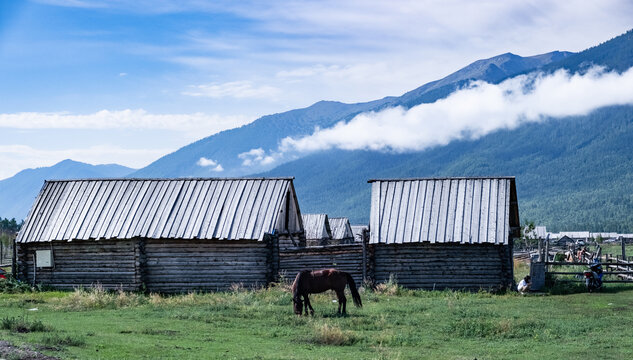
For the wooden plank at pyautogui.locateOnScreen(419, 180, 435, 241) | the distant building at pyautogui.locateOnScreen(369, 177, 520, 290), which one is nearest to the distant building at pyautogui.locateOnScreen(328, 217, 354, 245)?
the wooden plank at pyautogui.locateOnScreen(419, 180, 435, 241)

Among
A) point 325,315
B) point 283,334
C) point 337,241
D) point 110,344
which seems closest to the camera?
point 110,344

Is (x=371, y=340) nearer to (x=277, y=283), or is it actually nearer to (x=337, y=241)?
(x=277, y=283)

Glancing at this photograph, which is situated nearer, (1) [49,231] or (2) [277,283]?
(2) [277,283]

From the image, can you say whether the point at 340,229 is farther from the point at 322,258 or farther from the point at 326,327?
the point at 326,327

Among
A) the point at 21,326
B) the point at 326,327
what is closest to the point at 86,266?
the point at 21,326

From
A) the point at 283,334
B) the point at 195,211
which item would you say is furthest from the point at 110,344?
the point at 195,211

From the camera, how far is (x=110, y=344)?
18109 mm

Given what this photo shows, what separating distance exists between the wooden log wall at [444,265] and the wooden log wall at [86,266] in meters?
10.9

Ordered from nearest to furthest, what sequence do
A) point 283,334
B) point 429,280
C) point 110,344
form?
point 110,344
point 283,334
point 429,280

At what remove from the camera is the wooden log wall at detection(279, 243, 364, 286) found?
1329 inches

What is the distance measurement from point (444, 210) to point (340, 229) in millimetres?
44612

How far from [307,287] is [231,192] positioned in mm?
13456

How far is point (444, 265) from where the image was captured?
107 feet

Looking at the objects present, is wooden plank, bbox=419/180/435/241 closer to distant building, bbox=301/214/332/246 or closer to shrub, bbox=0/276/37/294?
shrub, bbox=0/276/37/294
